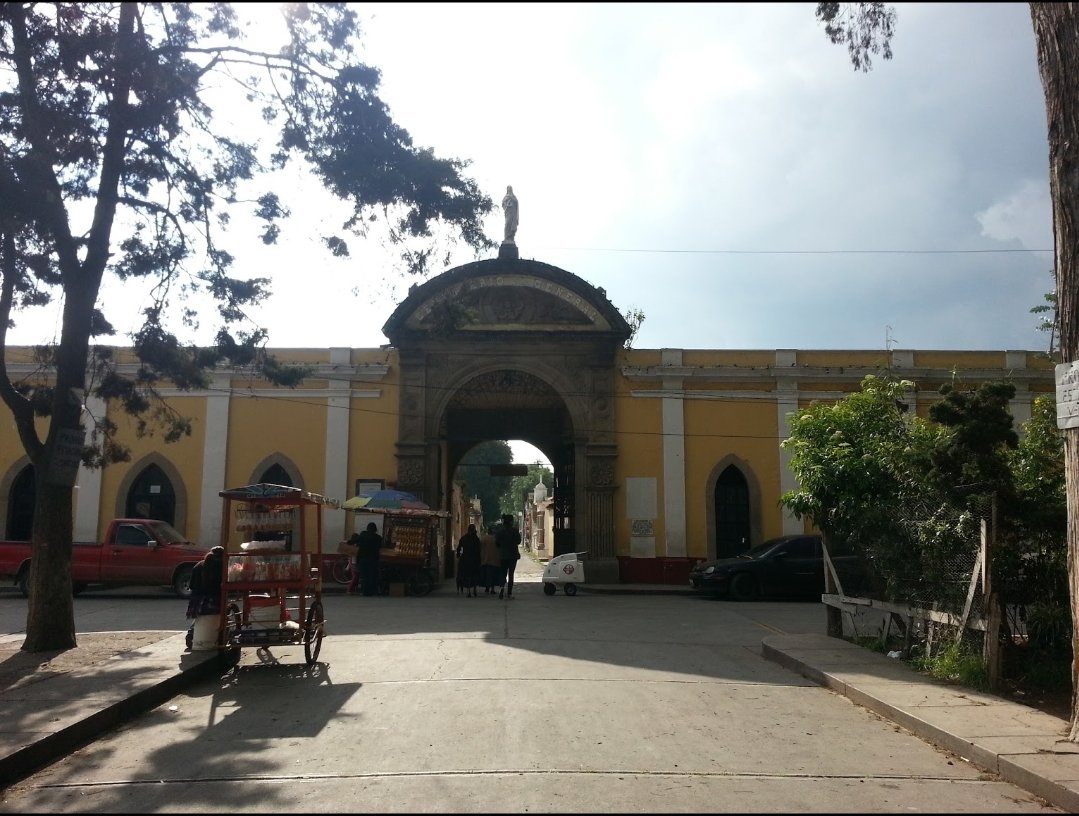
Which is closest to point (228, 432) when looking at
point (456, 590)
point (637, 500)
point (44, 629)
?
point (456, 590)

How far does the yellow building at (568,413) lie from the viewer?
77.5 feet

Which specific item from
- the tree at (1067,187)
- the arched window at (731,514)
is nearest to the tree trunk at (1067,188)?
the tree at (1067,187)

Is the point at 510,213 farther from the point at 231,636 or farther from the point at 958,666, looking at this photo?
the point at 958,666

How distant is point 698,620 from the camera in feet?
51.1

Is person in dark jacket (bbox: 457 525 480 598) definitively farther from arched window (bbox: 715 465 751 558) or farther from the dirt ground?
the dirt ground

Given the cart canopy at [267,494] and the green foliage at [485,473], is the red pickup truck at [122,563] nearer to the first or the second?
the cart canopy at [267,494]

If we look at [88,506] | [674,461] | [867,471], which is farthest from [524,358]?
[867,471]

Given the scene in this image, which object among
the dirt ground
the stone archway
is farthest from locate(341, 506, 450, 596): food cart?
the dirt ground

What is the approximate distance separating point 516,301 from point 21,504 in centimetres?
1436

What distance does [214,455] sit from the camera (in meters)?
23.8

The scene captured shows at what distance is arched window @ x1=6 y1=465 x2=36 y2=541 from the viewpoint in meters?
23.6

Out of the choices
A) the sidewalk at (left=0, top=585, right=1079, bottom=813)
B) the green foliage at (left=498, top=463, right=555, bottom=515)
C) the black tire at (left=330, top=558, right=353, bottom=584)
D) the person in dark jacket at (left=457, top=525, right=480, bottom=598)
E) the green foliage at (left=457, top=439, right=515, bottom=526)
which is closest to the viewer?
the sidewalk at (left=0, top=585, right=1079, bottom=813)

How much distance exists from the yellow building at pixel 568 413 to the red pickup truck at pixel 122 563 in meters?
3.94

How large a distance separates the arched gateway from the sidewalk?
1241cm
